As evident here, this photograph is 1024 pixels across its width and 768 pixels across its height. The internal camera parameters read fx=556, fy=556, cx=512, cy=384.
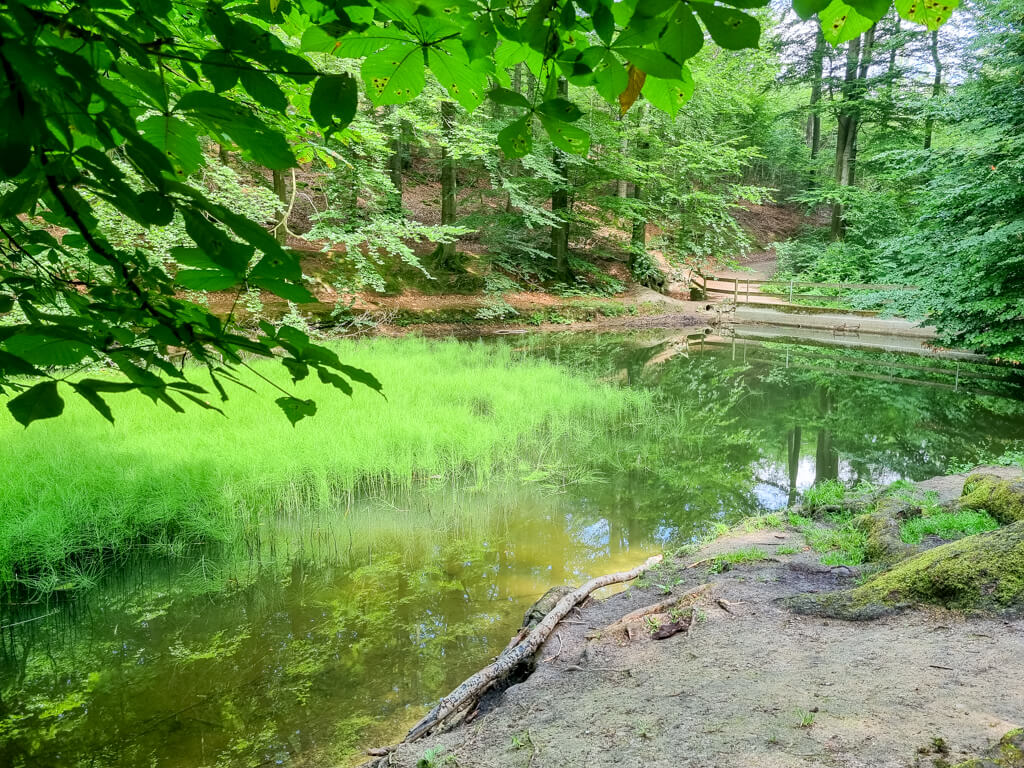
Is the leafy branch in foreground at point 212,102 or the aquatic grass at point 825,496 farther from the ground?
the leafy branch in foreground at point 212,102

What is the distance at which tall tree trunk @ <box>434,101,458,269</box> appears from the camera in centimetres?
1429

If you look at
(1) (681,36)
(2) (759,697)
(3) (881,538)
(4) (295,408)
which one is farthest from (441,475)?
(1) (681,36)

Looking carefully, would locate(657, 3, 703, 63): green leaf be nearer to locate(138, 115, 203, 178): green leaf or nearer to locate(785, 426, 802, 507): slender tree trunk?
locate(138, 115, 203, 178): green leaf

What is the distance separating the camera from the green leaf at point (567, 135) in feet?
2.72

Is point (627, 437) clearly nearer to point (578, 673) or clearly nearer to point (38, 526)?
point (578, 673)

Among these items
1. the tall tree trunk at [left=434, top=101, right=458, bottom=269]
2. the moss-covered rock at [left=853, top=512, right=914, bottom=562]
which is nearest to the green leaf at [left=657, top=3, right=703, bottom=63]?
the moss-covered rock at [left=853, top=512, right=914, bottom=562]

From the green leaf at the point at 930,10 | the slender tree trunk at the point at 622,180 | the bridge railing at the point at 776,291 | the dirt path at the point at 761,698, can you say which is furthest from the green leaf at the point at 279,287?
the bridge railing at the point at 776,291

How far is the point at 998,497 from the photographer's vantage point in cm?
386

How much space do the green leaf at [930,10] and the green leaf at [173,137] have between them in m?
0.99

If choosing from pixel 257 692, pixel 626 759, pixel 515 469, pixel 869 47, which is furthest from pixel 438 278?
pixel 869 47

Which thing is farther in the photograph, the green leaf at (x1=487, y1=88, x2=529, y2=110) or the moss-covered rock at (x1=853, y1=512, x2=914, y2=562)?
A: the moss-covered rock at (x1=853, y1=512, x2=914, y2=562)

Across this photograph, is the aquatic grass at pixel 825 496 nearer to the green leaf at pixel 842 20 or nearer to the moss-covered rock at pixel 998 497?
the moss-covered rock at pixel 998 497

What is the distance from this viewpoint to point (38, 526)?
3.73 metres

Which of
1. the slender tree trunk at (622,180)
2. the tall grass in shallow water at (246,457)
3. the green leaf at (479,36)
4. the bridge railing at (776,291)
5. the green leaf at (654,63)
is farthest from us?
the slender tree trunk at (622,180)
